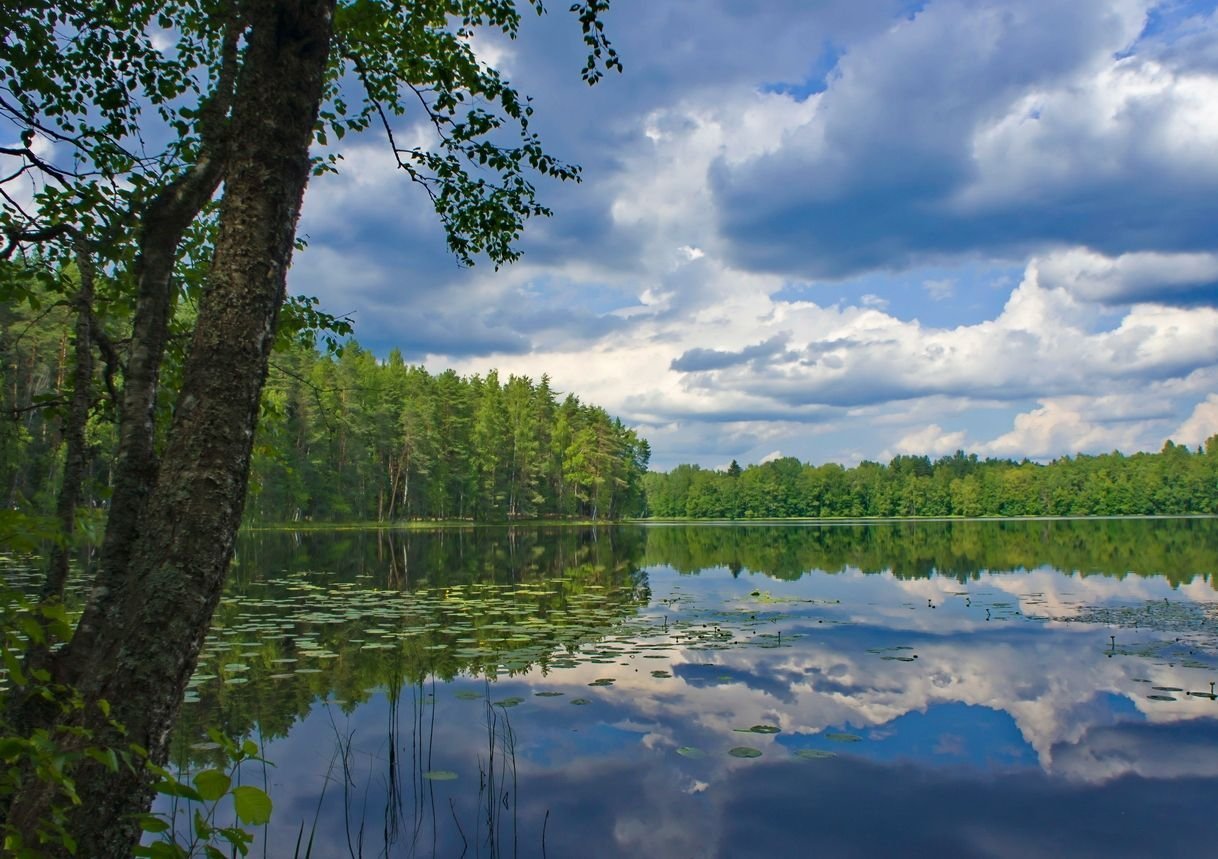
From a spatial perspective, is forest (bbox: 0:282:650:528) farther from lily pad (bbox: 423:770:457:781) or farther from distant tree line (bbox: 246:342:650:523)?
lily pad (bbox: 423:770:457:781)

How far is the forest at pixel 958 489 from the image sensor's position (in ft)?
430

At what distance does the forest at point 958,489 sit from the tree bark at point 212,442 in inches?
5690

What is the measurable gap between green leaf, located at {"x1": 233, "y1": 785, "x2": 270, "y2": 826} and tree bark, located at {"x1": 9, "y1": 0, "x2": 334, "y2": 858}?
61 centimetres

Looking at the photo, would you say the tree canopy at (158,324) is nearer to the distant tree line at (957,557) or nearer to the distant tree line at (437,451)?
the distant tree line at (957,557)

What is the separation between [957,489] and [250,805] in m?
154

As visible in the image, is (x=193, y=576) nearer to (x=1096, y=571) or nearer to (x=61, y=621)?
(x=61, y=621)

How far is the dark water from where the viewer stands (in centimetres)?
699

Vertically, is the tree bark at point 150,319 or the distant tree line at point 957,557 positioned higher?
the tree bark at point 150,319

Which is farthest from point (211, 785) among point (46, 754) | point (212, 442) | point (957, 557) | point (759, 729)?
point (957, 557)

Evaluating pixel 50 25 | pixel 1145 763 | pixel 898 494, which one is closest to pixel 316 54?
pixel 50 25

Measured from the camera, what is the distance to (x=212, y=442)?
2.94m

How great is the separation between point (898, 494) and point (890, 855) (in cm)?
14843

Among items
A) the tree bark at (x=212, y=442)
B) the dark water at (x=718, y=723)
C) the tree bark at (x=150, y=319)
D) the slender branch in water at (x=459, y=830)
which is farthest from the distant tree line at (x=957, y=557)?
the tree bark at (x=212, y=442)

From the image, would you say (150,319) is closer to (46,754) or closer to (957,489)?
(46,754)
